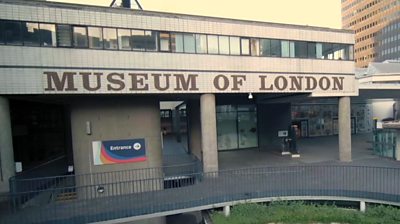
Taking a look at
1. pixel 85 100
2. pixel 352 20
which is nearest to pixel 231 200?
pixel 85 100

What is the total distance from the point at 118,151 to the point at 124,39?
588 cm

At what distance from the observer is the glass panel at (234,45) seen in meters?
13.3

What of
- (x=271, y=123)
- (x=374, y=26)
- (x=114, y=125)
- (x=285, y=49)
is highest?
(x=374, y=26)

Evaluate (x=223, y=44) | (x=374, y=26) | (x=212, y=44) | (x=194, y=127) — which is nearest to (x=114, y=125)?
(x=212, y=44)

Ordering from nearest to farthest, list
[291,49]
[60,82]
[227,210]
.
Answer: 1. [227,210]
2. [60,82]
3. [291,49]

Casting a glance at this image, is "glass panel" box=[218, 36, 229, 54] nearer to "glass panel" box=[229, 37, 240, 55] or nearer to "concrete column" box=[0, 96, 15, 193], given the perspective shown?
"glass panel" box=[229, 37, 240, 55]

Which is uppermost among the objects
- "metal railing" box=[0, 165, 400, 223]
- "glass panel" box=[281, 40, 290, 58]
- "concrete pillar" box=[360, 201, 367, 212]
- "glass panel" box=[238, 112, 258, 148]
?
"glass panel" box=[281, 40, 290, 58]

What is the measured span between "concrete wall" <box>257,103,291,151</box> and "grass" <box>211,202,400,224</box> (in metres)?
12.7

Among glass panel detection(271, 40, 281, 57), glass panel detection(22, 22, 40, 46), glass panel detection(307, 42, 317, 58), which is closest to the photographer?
glass panel detection(22, 22, 40, 46)

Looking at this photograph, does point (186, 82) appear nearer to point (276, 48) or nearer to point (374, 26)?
point (276, 48)

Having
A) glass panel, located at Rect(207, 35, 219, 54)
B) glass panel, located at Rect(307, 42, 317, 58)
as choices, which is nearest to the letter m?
glass panel, located at Rect(207, 35, 219, 54)

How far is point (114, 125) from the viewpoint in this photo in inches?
493

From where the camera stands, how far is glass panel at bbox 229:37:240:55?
43.6 feet

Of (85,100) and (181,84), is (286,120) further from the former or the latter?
(85,100)
